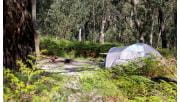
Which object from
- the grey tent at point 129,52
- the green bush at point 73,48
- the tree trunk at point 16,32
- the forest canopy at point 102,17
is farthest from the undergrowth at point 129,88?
the forest canopy at point 102,17

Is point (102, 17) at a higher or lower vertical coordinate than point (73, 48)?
higher

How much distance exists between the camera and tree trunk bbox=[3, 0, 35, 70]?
199 inches

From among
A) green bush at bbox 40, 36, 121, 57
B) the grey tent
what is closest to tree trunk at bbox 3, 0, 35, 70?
the grey tent

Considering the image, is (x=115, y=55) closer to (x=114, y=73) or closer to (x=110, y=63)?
(x=110, y=63)

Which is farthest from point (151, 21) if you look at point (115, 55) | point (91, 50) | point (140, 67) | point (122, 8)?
point (140, 67)

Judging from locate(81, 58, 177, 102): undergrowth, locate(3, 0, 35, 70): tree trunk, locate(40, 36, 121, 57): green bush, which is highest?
locate(3, 0, 35, 70): tree trunk

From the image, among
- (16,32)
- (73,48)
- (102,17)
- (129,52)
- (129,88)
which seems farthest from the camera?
(102,17)

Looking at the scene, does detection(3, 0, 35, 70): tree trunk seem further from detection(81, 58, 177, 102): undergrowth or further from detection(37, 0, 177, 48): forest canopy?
detection(37, 0, 177, 48): forest canopy

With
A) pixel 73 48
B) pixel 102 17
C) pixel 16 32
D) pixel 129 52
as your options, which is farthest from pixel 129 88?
pixel 102 17

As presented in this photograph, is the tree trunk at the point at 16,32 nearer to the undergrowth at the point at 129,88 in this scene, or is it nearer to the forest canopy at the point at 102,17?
the undergrowth at the point at 129,88

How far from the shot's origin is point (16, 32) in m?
5.27

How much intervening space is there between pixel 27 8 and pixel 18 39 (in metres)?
0.47

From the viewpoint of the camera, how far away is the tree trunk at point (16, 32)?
506 cm

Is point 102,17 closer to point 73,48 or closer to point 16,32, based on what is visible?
point 73,48
